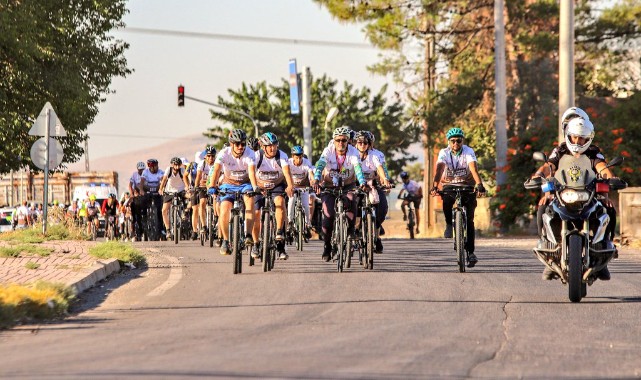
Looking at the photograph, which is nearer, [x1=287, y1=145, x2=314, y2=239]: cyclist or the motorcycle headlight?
the motorcycle headlight

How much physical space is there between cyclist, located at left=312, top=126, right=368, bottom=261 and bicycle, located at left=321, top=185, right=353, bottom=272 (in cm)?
8

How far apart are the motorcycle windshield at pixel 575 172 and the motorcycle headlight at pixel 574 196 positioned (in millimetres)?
55

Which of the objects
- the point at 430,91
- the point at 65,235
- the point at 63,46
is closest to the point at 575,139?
the point at 65,235

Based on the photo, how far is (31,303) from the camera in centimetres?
1132

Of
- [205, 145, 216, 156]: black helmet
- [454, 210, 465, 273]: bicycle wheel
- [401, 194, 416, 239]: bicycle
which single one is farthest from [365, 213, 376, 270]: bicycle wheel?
[401, 194, 416, 239]: bicycle

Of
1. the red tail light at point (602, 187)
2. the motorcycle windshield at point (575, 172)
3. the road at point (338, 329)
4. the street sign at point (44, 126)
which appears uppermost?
the street sign at point (44, 126)

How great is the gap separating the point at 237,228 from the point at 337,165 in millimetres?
1657

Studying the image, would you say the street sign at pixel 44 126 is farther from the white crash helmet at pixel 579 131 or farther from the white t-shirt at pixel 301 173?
the white crash helmet at pixel 579 131

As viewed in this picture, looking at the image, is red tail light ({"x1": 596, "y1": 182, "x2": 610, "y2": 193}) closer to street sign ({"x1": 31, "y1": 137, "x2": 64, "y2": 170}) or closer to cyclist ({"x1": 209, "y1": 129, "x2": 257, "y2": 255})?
cyclist ({"x1": 209, "y1": 129, "x2": 257, "y2": 255})

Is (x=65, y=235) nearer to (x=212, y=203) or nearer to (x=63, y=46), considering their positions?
(x=212, y=203)

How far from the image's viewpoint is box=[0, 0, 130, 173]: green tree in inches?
1501

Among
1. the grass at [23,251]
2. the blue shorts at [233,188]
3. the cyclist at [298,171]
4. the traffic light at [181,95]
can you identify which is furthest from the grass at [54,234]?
the traffic light at [181,95]

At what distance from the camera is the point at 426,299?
41.3 ft

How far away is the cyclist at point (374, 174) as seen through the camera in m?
17.2
